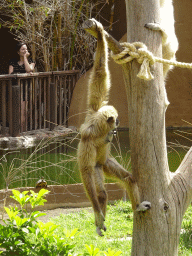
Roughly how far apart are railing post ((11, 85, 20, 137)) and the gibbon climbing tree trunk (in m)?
6.94

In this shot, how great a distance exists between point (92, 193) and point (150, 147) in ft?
2.00

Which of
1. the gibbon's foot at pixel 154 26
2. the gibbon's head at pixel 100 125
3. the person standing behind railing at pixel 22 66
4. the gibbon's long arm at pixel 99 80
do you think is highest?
the person standing behind railing at pixel 22 66

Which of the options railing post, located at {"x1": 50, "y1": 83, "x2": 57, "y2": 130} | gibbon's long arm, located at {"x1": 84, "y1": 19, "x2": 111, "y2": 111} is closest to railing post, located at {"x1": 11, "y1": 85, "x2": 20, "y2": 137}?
railing post, located at {"x1": 50, "y1": 83, "x2": 57, "y2": 130}

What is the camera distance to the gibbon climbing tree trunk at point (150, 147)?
3025 mm

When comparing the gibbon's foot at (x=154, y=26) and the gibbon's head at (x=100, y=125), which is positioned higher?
the gibbon's foot at (x=154, y=26)

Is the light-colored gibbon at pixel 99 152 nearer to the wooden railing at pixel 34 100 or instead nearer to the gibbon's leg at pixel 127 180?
the gibbon's leg at pixel 127 180

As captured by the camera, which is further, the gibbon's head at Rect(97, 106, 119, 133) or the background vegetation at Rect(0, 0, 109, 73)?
the background vegetation at Rect(0, 0, 109, 73)

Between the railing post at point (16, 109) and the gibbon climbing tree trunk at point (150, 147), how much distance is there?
6944 millimetres

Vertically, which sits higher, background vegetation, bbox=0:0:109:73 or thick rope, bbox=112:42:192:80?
background vegetation, bbox=0:0:109:73

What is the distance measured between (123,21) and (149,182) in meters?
9.89

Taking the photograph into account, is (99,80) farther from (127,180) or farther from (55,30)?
(55,30)

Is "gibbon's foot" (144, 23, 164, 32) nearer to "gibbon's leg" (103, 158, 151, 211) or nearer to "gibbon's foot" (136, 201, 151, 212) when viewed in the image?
"gibbon's leg" (103, 158, 151, 211)

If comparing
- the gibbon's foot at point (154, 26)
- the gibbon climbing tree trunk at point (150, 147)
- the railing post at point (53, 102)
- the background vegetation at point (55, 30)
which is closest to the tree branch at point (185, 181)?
the gibbon climbing tree trunk at point (150, 147)

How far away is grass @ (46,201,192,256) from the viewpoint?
4469mm
